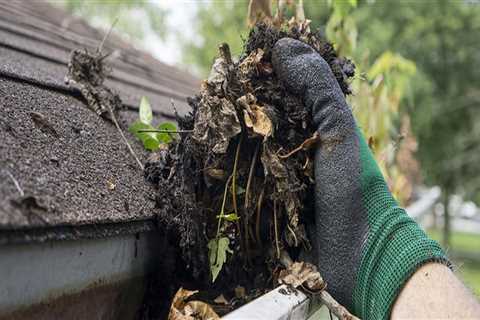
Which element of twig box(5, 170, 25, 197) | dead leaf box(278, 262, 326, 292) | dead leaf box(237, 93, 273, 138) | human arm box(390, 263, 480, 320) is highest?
dead leaf box(237, 93, 273, 138)

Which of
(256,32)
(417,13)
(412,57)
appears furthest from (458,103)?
(256,32)

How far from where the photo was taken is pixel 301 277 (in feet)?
3.38

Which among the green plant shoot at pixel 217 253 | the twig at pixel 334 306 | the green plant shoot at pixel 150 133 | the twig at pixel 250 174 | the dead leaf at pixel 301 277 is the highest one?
the green plant shoot at pixel 150 133


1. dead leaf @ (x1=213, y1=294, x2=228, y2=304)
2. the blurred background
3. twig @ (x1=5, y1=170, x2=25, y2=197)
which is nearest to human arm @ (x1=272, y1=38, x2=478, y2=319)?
dead leaf @ (x1=213, y1=294, x2=228, y2=304)

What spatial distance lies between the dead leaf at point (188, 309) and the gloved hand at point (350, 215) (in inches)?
10.2

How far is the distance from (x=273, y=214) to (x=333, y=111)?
0.26m

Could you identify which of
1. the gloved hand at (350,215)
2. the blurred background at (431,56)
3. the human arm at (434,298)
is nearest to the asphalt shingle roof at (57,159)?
the gloved hand at (350,215)

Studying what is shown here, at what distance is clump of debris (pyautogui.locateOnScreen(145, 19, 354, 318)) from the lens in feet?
3.35

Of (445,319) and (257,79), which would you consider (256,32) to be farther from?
(445,319)

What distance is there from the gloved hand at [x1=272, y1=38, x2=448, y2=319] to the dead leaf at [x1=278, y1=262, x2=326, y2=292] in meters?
0.02

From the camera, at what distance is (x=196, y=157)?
1.05m

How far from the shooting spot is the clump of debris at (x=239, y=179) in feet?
3.35

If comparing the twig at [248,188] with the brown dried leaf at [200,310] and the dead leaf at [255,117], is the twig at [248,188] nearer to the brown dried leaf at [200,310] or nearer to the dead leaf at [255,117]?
the dead leaf at [255,117]

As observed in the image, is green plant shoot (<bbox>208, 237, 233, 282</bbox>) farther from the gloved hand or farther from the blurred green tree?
the blurred green tree
